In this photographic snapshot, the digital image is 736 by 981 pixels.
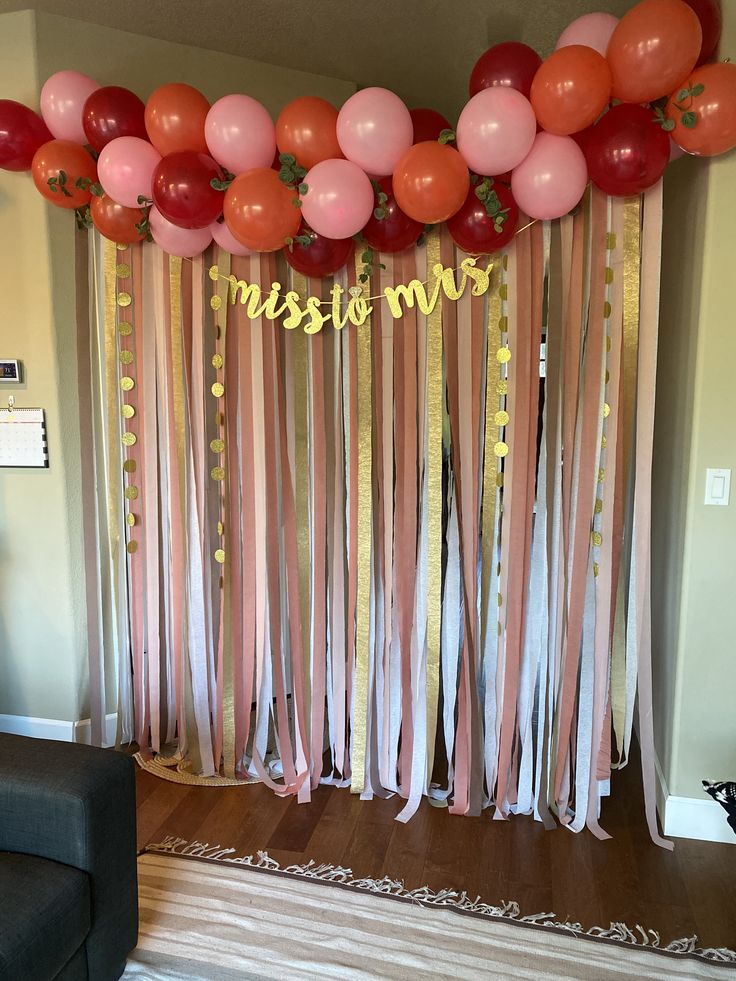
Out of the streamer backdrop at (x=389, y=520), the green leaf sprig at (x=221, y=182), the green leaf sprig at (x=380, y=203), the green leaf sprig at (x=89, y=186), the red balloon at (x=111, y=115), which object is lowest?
the streamer backdrop at (x=389, y=520)

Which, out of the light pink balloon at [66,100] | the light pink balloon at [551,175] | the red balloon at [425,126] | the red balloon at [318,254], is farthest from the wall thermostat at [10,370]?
the light pink balloon at [551,175]

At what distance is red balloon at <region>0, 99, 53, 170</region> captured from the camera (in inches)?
83.0

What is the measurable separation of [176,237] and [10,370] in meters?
0.89

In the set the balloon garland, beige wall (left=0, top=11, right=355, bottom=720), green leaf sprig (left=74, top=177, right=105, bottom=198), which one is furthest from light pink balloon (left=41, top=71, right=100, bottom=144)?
beige wall (left=0, top=11, right=355, bottom=720)

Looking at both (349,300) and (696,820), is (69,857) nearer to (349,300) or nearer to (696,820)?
(349,300)

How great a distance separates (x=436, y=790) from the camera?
233 centimetres

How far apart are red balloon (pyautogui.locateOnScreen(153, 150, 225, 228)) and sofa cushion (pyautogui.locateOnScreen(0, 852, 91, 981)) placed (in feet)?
5.70

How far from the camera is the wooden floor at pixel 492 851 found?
5.91ft

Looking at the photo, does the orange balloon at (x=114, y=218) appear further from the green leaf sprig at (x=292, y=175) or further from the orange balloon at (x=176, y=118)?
the green leaf sprig at (x=292, y=175)

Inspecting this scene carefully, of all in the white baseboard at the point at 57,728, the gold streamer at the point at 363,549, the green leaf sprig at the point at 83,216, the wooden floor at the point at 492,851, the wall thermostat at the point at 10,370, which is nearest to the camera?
the wooden floor at the point at 492,851

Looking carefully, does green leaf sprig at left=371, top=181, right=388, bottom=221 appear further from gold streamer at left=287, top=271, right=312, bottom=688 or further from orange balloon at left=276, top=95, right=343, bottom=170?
gold streamer at left=287, top=271, right=312, bottom=688

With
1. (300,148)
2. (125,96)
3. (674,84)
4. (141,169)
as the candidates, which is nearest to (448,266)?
(300,148)

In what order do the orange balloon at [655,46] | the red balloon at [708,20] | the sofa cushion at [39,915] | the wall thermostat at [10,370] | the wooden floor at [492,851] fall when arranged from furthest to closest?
the wall thermostat at [10,370], the wooden floor at [492,851], the red balloon at [708,20], the orange balloon at [655,46], the sofa cushion at [39,915]

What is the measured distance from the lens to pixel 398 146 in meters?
1.83
